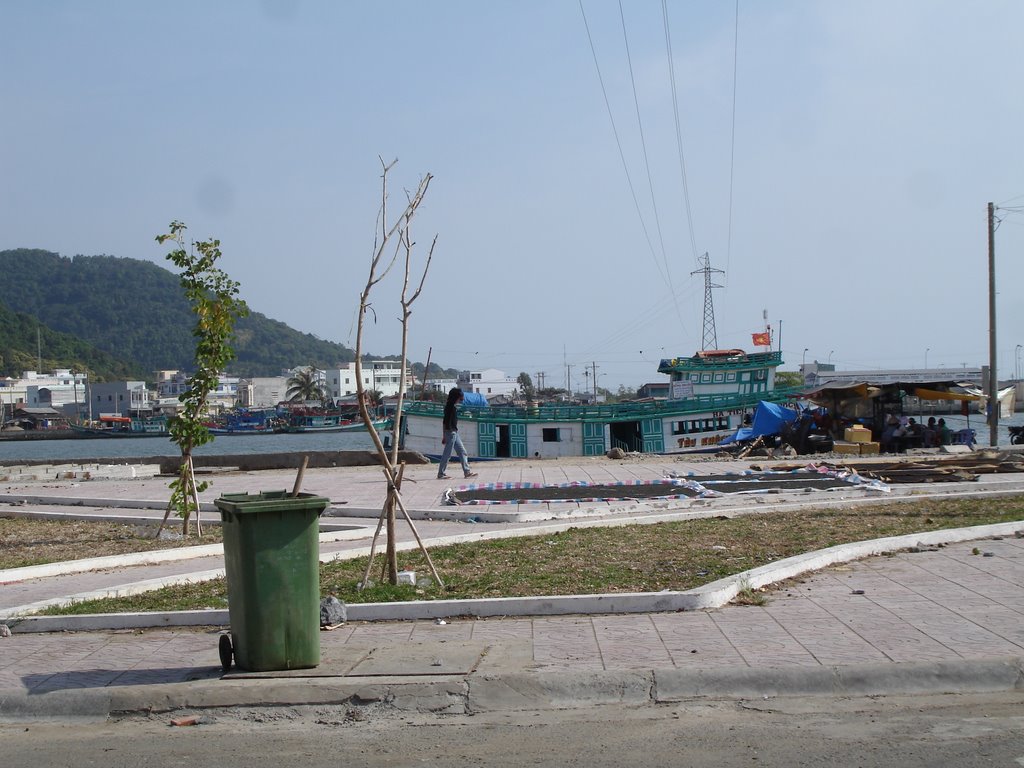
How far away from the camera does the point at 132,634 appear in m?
7.95

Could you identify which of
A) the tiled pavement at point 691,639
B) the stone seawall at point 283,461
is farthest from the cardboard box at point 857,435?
the tiled pavement at point 691,639

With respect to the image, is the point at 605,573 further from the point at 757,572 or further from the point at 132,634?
the point at 132,634

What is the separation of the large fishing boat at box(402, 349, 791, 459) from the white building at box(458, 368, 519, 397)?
80893 millimetres

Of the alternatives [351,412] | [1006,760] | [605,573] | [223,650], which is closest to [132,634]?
[223,650]

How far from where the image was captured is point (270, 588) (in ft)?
21.4

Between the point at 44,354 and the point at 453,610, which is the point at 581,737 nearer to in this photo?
the point at 453,610

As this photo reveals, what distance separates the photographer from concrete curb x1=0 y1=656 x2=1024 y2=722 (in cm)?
614

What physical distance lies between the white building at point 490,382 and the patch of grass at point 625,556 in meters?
112

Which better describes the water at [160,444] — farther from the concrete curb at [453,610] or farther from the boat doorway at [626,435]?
the concrete curb at [453,610]

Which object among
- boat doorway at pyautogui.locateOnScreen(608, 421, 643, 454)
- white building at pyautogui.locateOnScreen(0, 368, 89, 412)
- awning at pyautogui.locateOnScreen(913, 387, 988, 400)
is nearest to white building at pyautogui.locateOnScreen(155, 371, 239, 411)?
white building at pyautogui.locateOnScreen(0, 368, 89, 412)

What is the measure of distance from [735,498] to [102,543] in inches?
369

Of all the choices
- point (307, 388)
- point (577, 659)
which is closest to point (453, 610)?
point (577, 659)

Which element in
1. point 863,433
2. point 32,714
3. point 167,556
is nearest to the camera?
point 32,714

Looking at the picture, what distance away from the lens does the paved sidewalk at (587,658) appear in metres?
6.20
